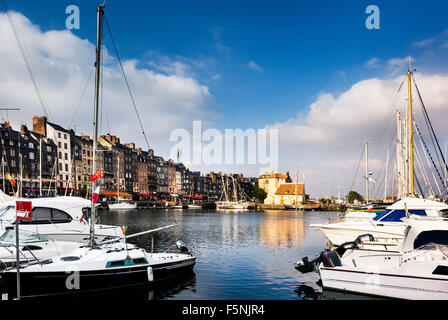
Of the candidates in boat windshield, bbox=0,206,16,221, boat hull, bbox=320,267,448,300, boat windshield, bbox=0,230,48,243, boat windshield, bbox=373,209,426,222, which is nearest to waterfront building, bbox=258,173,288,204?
boat windshield, bbox=373,209,426,222

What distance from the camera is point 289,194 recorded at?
159 meters

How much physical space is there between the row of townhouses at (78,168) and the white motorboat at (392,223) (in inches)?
1665

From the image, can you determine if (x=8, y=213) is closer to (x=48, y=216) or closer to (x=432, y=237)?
(x=48, y=216)

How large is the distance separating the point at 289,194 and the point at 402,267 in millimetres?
146202

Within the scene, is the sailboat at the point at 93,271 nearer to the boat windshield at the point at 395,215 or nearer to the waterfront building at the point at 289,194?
the boat windshield at the point at 395,215

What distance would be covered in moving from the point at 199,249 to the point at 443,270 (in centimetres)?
2063

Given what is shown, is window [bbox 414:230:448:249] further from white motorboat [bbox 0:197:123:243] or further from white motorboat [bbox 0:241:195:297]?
white motorboat [bbox 0:197:123:243]

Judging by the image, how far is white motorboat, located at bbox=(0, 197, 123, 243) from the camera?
2342 centimetres

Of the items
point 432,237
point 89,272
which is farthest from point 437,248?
point 89,272

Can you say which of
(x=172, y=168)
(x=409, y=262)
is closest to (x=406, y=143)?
(x=409, y=262)

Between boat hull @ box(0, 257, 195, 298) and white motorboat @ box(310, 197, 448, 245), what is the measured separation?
16581 millimetres

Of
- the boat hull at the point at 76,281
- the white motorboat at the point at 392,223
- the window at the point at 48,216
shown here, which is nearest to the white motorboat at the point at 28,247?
the boat hull at the point at 76,281

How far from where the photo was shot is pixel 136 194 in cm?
13938

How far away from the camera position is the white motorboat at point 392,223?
25.5 meters
